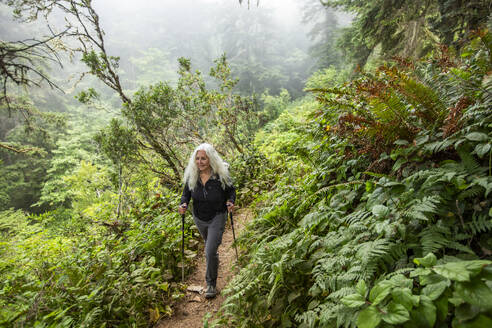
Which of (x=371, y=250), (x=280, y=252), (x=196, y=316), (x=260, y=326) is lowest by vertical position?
(x=196, y=316)

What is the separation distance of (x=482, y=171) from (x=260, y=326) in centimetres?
226

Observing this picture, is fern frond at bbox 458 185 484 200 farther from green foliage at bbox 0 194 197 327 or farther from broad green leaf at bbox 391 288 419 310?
green foliage at bbox 0 194 197 327

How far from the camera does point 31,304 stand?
9.45 ft

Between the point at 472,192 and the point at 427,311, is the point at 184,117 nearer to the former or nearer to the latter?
the point at 472,192

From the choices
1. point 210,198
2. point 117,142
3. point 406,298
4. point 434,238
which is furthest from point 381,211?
point 117,142

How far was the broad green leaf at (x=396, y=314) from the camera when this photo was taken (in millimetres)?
1017

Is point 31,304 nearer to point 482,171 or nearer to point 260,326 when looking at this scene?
point 260,326

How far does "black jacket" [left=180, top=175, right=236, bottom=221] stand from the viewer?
3.41 m

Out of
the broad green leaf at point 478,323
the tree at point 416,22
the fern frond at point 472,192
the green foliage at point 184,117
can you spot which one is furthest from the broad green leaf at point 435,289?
the green foliage at point 184,117

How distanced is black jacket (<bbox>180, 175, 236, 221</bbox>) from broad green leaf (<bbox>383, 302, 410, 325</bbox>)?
8.43 ft

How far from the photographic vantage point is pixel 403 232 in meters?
1.44

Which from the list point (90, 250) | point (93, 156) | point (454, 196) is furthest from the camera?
point (93, 156)

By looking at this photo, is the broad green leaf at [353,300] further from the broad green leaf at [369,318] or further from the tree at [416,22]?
the tree at [416,22]

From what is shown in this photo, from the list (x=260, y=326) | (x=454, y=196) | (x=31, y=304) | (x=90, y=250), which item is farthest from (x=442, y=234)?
(x=90, y=250)
